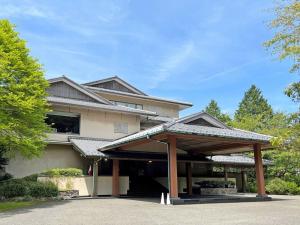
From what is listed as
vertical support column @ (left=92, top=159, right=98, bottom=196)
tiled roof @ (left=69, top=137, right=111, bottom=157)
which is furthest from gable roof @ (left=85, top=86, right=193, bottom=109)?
vertical support column @ (left=92, top=159, right=98, bottom=196)

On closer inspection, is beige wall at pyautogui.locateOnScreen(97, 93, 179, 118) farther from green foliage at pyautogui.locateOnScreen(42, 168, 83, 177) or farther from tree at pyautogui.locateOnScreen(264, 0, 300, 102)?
tree at pyautogui.locateOnScreen(264, 0, 300, 102)

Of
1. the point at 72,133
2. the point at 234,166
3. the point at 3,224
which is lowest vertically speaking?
the point at 3,224

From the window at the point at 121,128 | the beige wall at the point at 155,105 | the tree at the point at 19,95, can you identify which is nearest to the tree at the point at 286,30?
the tree at the point at 19,95

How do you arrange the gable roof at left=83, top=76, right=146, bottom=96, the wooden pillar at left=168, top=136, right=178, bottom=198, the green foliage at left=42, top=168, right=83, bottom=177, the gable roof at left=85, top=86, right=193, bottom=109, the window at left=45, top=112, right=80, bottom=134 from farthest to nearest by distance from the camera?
1. the gable roof at left=83, top=76, right=146, bottom=96
2. the gable roof at left=85, top=86, right=193, bottom=109
3. the window at left=45, top=112, right=80, bottom=134
4. the green foliage at left=42, top=168, right=83, bottom=177
5. the wooden pillar at left=168, top=136, right=178, bottom=198

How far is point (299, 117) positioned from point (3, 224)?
896 cm

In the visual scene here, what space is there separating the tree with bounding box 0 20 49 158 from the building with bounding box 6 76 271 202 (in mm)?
4708

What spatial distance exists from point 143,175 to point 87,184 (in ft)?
23.6

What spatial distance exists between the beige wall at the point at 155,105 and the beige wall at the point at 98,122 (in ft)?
14.0

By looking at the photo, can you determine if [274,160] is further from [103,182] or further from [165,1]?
[165,1]

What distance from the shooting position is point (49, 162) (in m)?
23.0

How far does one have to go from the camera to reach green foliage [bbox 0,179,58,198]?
1729 cm

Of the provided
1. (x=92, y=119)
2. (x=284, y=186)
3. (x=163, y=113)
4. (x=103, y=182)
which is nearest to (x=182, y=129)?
(x=103, y=182)

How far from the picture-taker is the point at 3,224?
9.59 metres

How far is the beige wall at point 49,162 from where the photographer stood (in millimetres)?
21703
